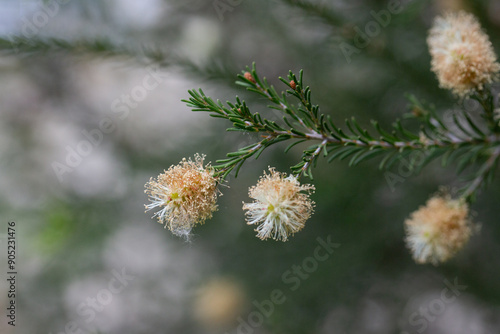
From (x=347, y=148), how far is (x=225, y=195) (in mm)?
495

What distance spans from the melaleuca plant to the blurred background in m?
0.22

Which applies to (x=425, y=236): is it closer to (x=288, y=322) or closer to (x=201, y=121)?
(x=288, y=322)

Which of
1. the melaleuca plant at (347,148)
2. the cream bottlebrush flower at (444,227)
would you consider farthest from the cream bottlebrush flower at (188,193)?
the cream bottlebrush flower at (444,227)

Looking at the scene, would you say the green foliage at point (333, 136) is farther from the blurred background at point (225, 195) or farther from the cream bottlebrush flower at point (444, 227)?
the blurred background at point (225, 195)

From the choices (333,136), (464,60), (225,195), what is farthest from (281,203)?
(225,195)

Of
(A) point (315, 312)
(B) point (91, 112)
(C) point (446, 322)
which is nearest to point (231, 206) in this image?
(A) point (315, 312)

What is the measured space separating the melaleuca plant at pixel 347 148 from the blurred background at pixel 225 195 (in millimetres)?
218

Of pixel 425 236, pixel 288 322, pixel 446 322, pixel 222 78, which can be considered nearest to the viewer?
pixel 425 236

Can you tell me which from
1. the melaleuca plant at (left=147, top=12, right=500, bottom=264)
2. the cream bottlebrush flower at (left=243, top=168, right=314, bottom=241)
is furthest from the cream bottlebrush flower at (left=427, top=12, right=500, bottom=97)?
the cream bottlebrush flower at (left=243, top=168, right=314, bottom=241)

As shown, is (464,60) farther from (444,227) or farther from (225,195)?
(225,195)

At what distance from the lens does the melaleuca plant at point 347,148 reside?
0.97 ft

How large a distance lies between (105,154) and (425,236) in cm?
93

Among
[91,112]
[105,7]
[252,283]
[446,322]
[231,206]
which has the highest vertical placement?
[91,112]

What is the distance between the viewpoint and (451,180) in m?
0.72
